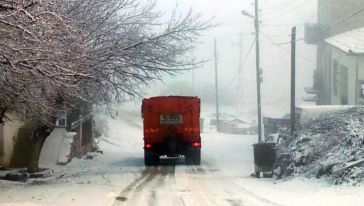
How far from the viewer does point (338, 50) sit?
119 feet

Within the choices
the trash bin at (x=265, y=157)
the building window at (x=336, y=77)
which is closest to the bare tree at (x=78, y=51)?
the trash bin at (x=265, y=157)

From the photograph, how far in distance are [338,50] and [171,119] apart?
53.6 ft

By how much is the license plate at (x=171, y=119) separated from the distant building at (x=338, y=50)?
397 inches

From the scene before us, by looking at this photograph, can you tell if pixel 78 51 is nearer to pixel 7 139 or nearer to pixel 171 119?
pixel 7 139

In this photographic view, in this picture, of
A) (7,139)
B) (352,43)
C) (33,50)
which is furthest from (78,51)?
(352,43)

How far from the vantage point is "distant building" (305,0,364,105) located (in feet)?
103

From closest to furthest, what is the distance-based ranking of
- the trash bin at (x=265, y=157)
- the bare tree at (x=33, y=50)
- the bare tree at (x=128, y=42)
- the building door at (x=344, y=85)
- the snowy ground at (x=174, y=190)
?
the bare tree at (x=33, y=50) → the snowy ground at (x=174, y=190) → the bare tree at (x=128, y=42) → the trash bin at (x=265, y=157) → the building door at (x=344, y=85)

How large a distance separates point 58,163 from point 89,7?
29.9 ft

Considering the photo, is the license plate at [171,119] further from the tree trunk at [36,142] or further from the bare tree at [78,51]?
the tree trunk at [36,142]

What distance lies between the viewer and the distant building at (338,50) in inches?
1231

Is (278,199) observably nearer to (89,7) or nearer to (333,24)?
(89,7)

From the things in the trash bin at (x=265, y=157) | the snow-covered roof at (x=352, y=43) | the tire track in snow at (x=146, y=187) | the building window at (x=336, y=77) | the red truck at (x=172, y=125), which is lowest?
the tire track in snow at (x=146, y=187)

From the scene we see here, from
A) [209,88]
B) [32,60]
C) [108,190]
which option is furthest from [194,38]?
[209,88]

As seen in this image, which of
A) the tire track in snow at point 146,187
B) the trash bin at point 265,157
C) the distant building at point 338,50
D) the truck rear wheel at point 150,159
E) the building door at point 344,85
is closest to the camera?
the tire track in snow at point 146,187
